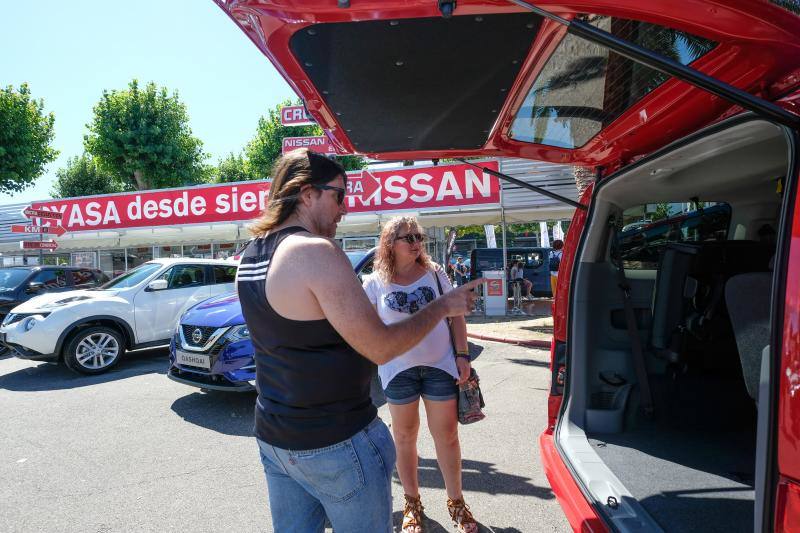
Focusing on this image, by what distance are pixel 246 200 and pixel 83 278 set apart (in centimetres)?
581

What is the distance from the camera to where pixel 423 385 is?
9.38 feet

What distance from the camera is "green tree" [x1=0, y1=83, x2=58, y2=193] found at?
1745cm

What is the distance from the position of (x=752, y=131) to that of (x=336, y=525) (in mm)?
1883

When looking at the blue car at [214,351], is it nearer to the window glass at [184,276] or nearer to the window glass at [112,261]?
the window glass at [184,276]

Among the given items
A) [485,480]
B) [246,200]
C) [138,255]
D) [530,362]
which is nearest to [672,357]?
[485,480]

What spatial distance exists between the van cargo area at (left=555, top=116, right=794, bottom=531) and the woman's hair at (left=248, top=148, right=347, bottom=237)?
55.0 inches

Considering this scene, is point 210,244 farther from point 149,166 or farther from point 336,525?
point 336,525

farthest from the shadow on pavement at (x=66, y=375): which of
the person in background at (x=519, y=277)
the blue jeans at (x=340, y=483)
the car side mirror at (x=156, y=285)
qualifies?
the person in background at (x=519, y=277)

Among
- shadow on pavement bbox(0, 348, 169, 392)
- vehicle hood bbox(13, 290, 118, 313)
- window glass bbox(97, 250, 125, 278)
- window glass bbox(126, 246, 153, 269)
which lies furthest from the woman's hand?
window glass bbox(97, 250, 125, 278)

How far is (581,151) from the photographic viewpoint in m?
2.61

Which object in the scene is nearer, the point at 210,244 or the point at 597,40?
the point at 597,40

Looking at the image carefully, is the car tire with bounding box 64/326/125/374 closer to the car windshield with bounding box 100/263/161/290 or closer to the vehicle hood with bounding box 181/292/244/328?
the car windshield with bounding box 100/263/161/290

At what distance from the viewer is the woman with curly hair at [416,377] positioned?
9.25 feet

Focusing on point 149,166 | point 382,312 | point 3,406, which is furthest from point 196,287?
point 149,166
